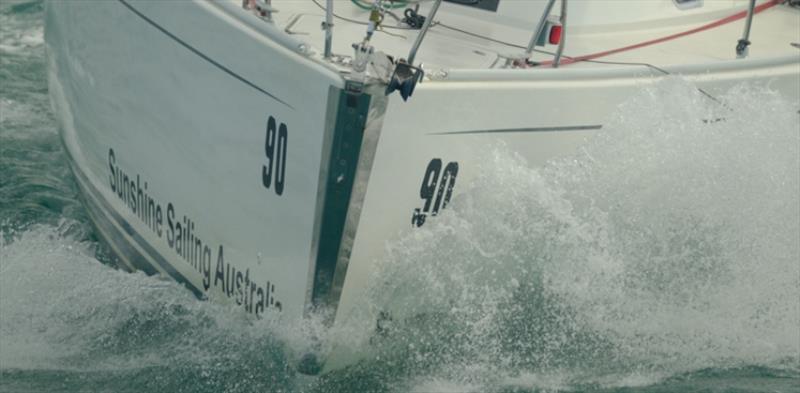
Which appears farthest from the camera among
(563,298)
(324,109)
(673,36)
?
(673,36)

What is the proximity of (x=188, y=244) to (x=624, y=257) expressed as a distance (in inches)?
78.6

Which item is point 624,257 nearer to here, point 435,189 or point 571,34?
point 435,189

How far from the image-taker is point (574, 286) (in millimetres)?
5156

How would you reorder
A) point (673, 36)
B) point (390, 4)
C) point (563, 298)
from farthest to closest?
point (673, 36) < point (390, 4) < point (563, 298)

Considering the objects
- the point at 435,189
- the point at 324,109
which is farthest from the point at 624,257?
the point at 324,109

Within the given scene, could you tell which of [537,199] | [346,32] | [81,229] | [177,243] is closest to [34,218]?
[81,229]

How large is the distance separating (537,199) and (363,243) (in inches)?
30.2

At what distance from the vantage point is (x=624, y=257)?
207 inches

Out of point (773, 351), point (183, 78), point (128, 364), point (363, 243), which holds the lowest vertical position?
point (128, 364)

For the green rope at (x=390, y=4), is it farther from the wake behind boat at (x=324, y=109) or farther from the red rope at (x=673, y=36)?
the red rope at (x=673, y=36)

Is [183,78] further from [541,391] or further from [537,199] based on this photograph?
[541,391]

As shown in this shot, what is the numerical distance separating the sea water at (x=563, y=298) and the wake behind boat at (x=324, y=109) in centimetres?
12

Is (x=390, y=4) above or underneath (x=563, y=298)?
above

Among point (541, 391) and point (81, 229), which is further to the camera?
point (81, 229)
